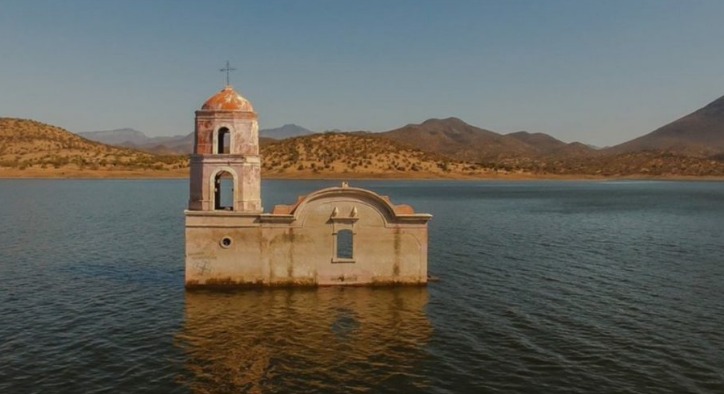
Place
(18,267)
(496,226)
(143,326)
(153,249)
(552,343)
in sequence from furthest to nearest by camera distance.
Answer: (496,226)
(153,249)
(18,267)
(143,326)
(552,343)

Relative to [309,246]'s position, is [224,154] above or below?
above

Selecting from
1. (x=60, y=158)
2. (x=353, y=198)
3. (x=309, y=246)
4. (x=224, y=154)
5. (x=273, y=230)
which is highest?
(x=60, y=158)

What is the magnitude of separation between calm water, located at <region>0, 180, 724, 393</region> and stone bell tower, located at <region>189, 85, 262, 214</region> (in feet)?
18.0

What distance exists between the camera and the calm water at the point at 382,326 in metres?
20.8

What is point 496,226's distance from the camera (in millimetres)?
64938

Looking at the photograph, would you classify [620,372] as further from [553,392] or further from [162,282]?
[162,282]

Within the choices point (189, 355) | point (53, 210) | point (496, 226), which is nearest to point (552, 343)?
point (189, 355)

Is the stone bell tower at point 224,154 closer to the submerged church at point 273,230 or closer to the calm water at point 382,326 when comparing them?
the submerged church at point 273,230

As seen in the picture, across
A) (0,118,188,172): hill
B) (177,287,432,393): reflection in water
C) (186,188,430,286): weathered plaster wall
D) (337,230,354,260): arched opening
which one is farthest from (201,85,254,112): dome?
(0,118,188,172): hill

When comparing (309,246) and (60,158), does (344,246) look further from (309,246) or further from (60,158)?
A: (60,158)

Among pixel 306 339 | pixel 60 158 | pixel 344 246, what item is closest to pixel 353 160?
pixel 60 158

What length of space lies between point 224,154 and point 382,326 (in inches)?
533

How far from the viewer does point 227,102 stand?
32.3 meters

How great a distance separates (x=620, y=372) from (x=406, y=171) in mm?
153131
